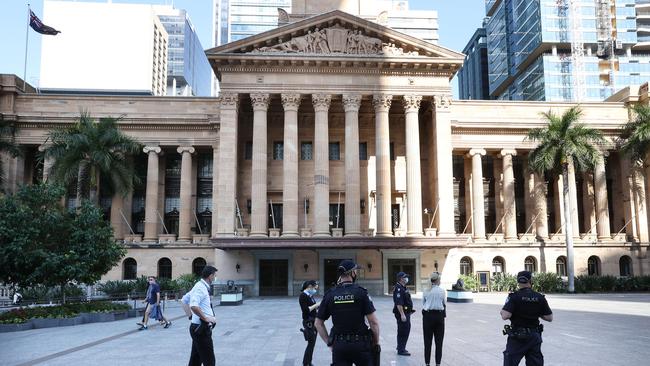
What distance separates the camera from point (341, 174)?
4569 cm

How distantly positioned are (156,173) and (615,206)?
3956 centimetres

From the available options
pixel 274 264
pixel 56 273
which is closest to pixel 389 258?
pixel 274 264

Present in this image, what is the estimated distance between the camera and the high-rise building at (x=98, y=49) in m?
133

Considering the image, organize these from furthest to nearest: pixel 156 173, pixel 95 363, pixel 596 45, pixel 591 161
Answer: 1. pixel 596 45
2. pixel 156 173
3. pixel 591 161
4. pixel 95 363

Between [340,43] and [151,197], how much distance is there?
754 inches

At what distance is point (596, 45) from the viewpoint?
107750mm

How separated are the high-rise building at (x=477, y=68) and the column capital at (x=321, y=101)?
108 m

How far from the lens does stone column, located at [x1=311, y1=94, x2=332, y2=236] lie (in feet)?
132

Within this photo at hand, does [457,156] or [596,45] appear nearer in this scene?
[457,156]

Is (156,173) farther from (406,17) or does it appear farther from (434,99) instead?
(406,17)

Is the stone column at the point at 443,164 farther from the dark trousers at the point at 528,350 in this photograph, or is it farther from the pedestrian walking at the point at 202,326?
the pedestrian walking at the point at 202,326

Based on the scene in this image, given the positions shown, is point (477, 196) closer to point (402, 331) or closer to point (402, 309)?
point (402, 331)

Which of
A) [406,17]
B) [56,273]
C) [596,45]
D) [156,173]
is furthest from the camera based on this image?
[406,17]

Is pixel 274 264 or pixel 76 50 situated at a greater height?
pixel 76 50
